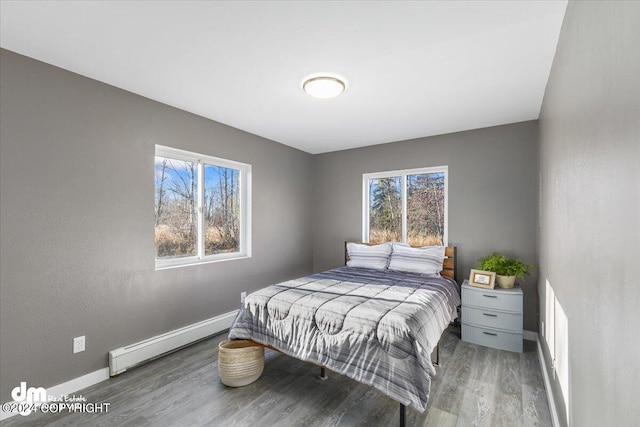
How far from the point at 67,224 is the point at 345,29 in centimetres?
248

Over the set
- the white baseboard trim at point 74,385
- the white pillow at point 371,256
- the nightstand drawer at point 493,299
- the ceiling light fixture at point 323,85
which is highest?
the ceiling light fixture at point 323,85

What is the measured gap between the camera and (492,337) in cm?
299

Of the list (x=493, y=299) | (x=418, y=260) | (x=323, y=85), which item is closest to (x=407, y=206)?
(x=418, y=260)

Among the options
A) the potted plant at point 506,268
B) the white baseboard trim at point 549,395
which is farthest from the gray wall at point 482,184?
the white baseboard trim at point 549,395

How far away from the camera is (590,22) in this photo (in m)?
1.12

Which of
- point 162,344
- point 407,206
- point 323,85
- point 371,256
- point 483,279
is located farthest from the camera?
point 407,206

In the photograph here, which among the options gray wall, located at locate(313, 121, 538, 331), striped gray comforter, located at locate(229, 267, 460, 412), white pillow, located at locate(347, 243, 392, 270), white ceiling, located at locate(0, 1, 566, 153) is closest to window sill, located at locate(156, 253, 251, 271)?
striped gray comforter, located at locate(229, 267, 460, 412)

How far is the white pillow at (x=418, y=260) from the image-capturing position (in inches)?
135

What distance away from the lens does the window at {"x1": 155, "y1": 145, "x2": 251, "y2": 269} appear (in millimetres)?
2979

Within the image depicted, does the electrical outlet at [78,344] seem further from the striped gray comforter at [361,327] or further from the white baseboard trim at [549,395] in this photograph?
the white baseboard trim at [549,395]

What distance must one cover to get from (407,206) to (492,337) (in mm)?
1873

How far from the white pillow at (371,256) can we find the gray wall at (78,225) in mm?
1873

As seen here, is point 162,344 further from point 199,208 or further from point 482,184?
point 482,184

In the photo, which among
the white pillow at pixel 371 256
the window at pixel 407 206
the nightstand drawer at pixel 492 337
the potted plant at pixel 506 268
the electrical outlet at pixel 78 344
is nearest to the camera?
the electrical outlet at pixel 78 344
